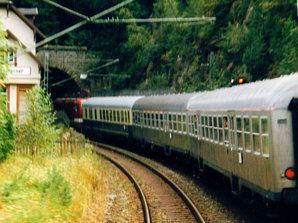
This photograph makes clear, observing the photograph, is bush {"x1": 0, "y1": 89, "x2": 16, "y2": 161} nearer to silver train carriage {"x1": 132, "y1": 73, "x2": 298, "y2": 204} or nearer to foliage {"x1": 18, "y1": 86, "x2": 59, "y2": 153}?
foliage {"x1": 18, "y1": 86, "x2": 59, "y2": 153}

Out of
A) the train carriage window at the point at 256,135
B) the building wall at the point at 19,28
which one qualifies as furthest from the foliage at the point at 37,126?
the building wall at the point at 19,28

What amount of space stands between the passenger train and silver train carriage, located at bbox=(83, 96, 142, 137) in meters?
7.90

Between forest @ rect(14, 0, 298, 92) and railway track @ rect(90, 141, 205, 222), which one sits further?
forest @ rect(14, 0, 298, 92)

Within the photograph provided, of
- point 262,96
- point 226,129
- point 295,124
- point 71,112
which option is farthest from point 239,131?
point 71,112

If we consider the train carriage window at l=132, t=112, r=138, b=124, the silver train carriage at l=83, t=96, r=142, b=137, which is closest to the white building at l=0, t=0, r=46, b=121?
the silver train carriage at l=83, t=96, r=142, b=137

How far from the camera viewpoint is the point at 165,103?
25156 millimetres

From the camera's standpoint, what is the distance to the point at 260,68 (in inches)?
1404

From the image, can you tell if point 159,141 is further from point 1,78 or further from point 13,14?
point 13,14

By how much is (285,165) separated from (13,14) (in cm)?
2896

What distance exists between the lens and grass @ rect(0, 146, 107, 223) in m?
10.6

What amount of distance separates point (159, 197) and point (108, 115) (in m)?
21.6

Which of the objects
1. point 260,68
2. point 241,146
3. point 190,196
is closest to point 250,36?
point 260,68

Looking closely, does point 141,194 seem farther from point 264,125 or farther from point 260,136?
point 264,125

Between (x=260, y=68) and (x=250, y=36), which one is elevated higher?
(x=250, y=36)
